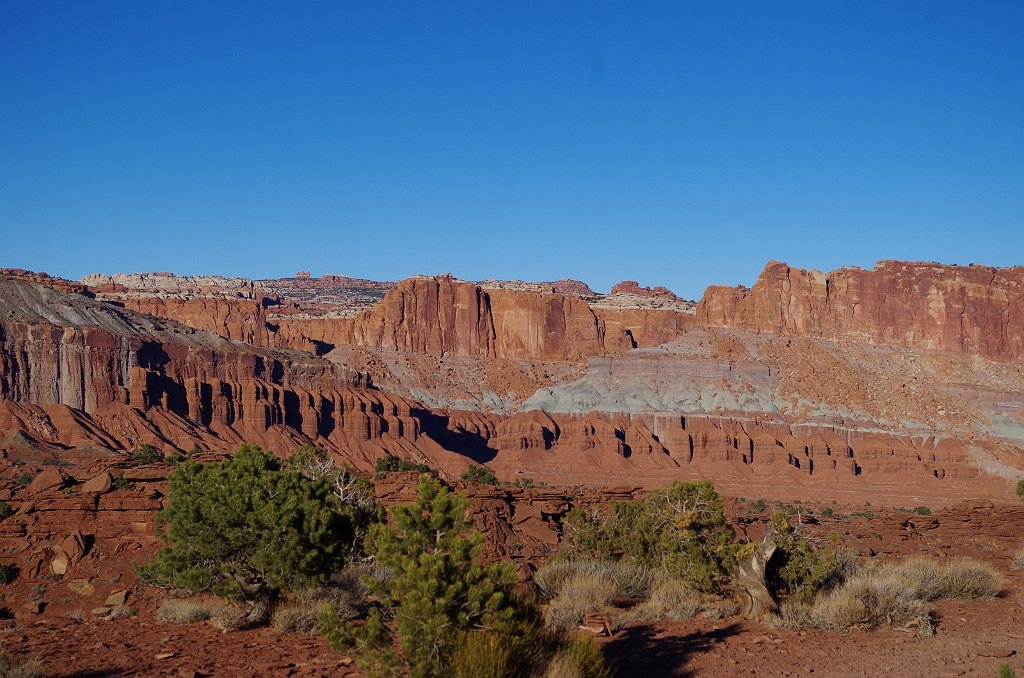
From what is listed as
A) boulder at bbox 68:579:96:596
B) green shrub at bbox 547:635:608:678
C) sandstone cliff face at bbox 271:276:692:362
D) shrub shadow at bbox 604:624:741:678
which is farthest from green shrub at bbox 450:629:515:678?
sandstone cliff face at bbox 271:276:692:362

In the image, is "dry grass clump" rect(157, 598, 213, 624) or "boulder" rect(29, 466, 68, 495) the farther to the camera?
"boulder" rect(29, 466, 68, 495)

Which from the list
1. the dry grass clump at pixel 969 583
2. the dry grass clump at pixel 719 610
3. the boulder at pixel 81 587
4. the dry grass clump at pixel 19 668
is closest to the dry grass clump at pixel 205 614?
the boulder at pixel 81 587

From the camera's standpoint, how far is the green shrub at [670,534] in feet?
62.4

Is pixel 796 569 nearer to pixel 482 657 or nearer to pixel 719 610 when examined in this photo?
pixel 719 610

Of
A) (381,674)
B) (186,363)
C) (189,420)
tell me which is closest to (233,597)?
(381,674)

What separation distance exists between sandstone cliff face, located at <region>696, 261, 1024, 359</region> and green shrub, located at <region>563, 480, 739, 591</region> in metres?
105

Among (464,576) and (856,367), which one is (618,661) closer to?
(464,576)

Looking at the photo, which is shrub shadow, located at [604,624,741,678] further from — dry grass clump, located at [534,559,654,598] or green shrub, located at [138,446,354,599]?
green shrub, located at [138,446,354,599]

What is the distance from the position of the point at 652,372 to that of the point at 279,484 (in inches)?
4012

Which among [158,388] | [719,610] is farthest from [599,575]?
[158,388]

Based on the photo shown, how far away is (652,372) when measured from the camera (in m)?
118

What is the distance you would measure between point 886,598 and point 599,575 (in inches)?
199

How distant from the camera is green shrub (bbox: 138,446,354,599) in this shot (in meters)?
17.3

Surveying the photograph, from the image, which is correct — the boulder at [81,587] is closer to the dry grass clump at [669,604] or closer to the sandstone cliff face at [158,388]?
the dry grass clump at [669,604]
